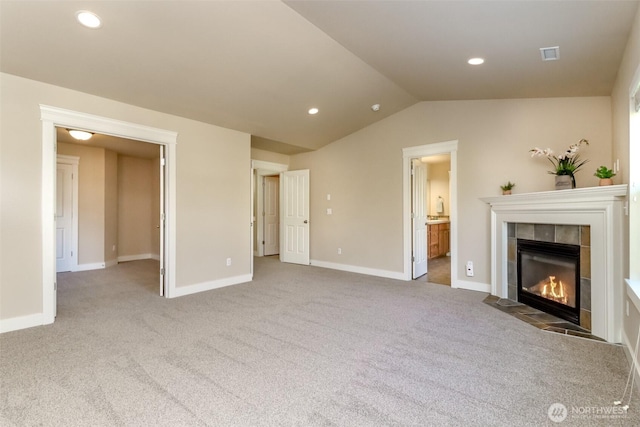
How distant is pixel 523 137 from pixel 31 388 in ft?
18.1

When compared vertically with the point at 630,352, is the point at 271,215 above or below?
above

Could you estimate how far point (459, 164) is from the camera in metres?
4.65

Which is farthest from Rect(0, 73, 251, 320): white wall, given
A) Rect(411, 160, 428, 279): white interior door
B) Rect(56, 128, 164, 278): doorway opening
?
Rect(411, 160, 428, 279): white interior door

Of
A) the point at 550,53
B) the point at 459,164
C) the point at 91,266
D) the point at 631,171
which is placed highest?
the point at 550,53

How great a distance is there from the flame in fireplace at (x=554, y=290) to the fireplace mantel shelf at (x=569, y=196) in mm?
934

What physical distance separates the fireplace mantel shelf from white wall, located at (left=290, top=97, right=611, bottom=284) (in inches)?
15.6

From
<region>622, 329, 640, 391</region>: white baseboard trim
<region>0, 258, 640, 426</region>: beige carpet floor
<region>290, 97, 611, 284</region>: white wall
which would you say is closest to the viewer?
<region>0, 258, 640, 426</region>: beige carpet floor

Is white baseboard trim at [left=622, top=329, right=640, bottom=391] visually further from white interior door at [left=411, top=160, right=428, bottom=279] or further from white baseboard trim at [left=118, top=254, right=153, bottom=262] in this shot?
white baseboard trim at [left=118, top=254, right=153, bottom=262]

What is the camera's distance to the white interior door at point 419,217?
5312mm

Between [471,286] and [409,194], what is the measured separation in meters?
1.71

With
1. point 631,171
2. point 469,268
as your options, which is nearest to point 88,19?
point 631,171

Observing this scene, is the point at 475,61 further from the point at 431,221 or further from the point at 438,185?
the point at 438,185

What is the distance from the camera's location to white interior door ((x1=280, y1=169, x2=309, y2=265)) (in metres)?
6.66

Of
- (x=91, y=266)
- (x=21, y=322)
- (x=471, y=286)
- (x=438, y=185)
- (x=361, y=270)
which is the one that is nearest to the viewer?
(x=21, y=322)
